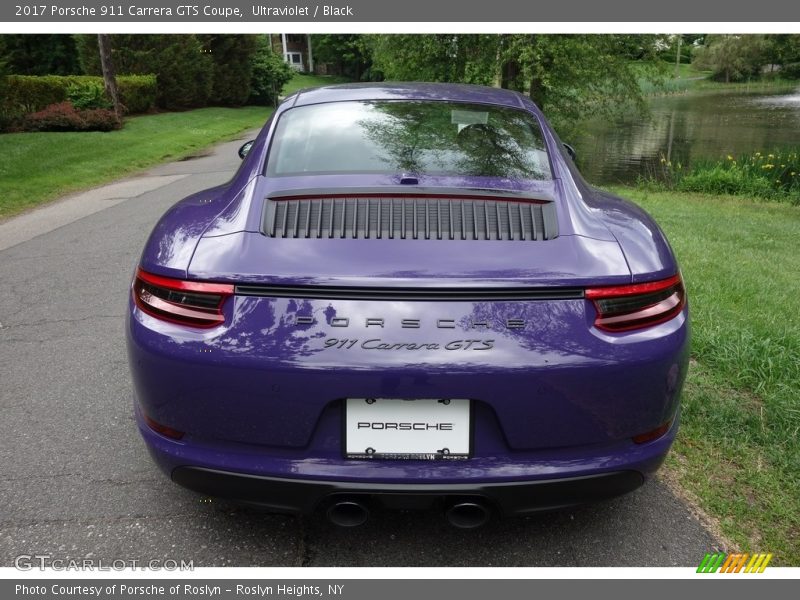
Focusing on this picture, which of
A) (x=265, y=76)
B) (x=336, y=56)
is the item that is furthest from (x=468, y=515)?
(x=336, y=56)

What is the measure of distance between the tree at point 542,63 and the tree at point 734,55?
130 feet

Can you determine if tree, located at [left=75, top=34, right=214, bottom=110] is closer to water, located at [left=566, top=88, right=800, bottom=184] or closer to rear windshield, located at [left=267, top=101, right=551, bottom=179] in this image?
water, located at [left=566, top=88, right=800, bottom=184]

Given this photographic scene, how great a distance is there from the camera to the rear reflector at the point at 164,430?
2127mm

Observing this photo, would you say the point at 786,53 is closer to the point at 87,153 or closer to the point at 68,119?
the point at 68,119

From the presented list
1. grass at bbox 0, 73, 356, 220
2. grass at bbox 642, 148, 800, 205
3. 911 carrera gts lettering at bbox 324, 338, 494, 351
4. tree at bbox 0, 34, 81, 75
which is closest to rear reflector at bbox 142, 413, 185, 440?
911 carrera gts lettering at bbox 324, 338, 494, 351

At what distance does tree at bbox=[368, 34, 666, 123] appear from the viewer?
1489cm

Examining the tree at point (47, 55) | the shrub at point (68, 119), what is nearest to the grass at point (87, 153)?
the shrub at point (68, 119)

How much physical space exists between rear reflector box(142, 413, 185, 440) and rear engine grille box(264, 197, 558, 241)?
2.30 ft

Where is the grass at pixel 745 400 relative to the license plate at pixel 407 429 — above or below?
below

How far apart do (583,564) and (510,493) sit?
1.89ft

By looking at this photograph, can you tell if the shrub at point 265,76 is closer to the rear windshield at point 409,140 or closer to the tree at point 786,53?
the tree at point 786,53

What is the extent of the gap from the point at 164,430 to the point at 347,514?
65 cm

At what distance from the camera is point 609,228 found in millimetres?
2264

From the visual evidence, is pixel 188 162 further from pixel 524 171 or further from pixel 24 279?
pixel 524 171
